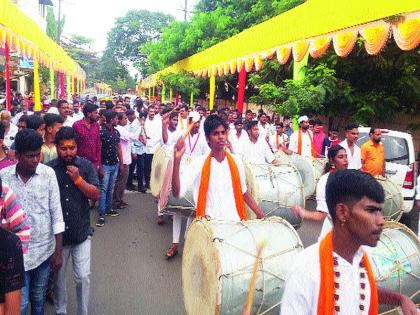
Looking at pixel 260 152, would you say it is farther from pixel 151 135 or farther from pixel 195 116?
pixel 151 135

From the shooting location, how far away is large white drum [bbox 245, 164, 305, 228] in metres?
5.75

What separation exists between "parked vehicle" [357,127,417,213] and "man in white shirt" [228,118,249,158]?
2.44 meters

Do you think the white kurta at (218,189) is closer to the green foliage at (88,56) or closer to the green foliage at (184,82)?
the green foliage at (184,82)

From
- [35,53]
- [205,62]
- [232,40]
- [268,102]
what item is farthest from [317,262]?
[205,62]

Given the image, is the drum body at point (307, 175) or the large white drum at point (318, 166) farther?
the large white drum at point (318, 166)

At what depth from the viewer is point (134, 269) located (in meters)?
5.45

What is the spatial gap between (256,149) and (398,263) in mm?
4355

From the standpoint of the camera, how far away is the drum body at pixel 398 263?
3.38m

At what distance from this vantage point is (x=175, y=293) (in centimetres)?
485

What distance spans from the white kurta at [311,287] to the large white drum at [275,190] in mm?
3711

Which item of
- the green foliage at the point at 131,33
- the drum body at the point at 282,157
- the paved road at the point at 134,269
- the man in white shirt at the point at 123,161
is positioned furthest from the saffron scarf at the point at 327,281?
the green foliage at the point at 131,33

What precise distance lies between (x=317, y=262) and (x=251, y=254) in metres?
1.35

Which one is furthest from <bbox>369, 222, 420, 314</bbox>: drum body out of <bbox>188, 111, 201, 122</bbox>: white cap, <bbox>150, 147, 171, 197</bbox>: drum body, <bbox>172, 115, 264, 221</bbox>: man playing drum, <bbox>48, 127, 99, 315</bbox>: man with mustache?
<bbox>150, 147, 171, 197</bbox>: drum body

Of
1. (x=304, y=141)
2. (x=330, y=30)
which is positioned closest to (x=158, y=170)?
(x=304, y=141)
